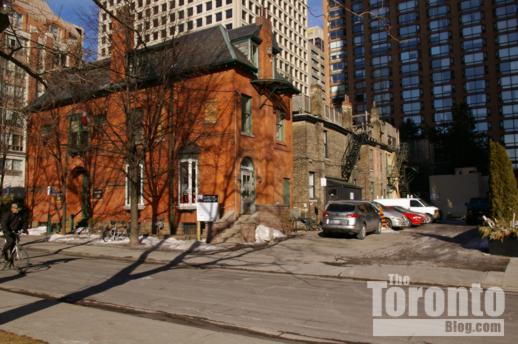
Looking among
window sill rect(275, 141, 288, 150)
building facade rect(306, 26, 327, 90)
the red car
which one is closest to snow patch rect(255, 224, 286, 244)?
window sill rect(275, 141, 288, 150)

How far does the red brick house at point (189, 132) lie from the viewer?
20.7 metres

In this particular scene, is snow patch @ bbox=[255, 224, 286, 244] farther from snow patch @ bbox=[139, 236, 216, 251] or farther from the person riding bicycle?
the person riding bicycle

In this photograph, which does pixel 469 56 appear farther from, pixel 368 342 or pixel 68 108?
pixel 368 342

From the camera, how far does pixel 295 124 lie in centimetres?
2916

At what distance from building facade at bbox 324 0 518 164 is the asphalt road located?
274 ft

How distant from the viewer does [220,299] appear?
8828 millimetres

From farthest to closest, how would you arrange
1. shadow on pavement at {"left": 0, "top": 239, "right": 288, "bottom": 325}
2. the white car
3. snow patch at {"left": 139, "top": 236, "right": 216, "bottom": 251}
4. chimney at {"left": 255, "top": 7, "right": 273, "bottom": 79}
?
the white car
chimney at {"left": 255, "top": 7, "right": 273, "bottom": 79}
snow patch at {"left": 139, "top": 236, "right": 216, "bottom": 251}
shadow on pavement at {"left": 0, "top": 239, "right": 288, "bottom": 325}

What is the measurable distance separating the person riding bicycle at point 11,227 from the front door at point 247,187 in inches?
430

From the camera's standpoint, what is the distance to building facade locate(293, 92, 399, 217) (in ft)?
93.2

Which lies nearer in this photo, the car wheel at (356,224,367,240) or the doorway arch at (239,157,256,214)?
the car wheel at (356,224,367,240)

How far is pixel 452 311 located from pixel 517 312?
1159 mm

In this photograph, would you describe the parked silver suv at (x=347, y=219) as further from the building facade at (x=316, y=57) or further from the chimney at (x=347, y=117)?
the building facade at (x=316, y=57)

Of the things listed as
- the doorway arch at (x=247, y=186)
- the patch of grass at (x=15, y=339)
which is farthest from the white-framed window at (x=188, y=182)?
the patch of grass at (x=15, y=339)

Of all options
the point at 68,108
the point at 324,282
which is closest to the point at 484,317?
the point at 324,282
